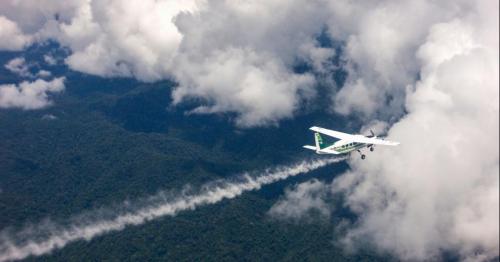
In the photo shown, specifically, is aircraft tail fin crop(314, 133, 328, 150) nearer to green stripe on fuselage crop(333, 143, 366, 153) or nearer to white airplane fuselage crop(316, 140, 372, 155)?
white airplane fuselage crop(316, 140, 372, 155)

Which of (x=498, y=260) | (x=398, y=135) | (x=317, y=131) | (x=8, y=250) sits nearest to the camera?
(x=498, y=260)

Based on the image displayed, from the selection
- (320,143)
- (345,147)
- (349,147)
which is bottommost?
A: (349,147)

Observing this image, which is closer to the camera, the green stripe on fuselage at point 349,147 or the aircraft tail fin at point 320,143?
the green stripe on fuselage at point 349,147

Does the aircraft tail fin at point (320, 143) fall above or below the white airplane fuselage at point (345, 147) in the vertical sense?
above

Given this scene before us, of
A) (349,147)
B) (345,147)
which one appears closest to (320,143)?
(345,147)

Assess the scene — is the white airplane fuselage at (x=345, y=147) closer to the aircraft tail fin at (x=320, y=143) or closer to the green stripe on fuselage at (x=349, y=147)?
the green stripe on fuselage at (x=349, y=147)

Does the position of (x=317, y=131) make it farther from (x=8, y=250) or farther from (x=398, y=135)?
(x=8, y=250)

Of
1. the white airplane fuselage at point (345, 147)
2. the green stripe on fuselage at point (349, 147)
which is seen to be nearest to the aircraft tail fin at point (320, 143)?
the white airplane fuselage at point (345, 147)

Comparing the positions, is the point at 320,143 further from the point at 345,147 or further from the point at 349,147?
the point at 349,147

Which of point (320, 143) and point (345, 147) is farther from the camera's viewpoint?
point (320, 143)

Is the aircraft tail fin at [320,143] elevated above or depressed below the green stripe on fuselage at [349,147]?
above

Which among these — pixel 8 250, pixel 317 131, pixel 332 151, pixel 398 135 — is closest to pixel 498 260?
pixel 332 151
